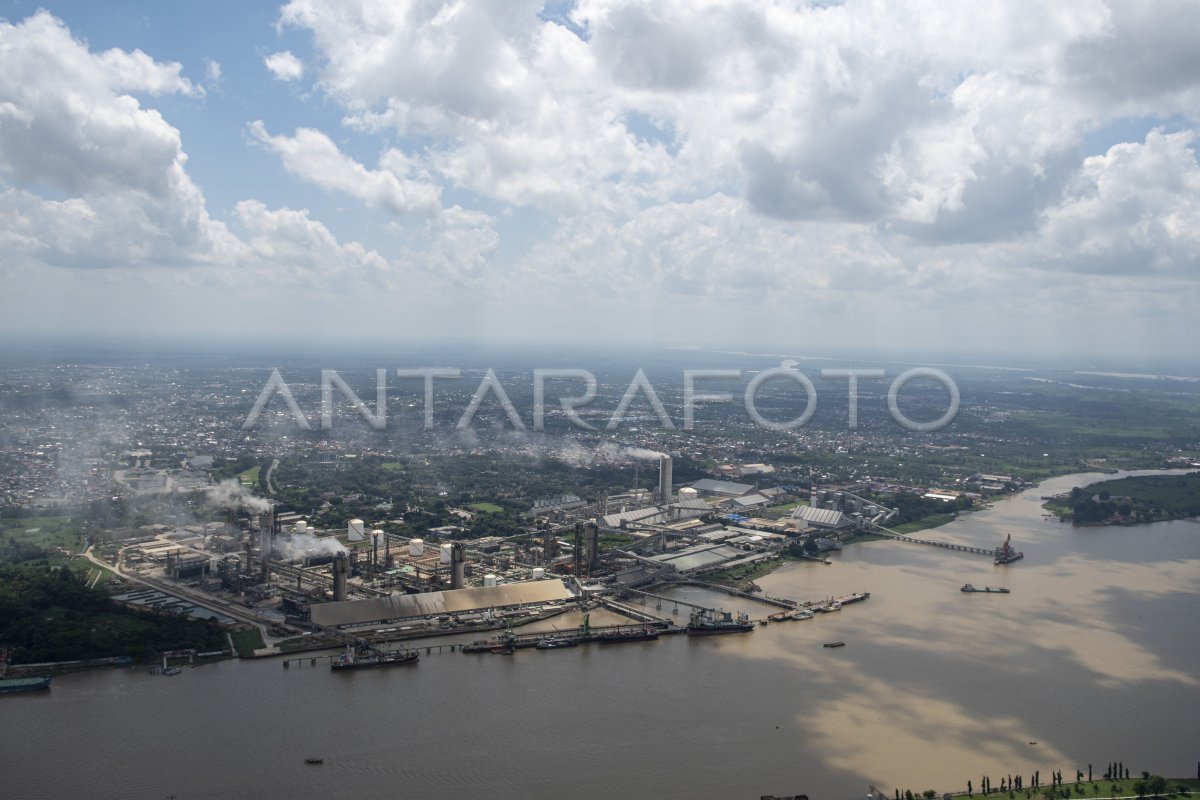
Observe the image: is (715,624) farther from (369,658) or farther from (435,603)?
(369,658)

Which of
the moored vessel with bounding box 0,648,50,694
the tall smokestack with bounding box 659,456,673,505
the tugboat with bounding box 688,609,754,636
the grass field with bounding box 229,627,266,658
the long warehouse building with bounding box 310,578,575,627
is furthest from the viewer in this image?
the tall smokestack with bounding box 659,456,673,505

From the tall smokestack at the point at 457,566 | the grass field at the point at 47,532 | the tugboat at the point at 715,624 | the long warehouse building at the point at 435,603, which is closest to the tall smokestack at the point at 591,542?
the long warehouse building at the point at 435,603

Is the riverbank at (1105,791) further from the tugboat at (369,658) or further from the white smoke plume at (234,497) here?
the white smoke plume at (234,497)

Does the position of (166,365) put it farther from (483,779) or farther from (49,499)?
(483,779)

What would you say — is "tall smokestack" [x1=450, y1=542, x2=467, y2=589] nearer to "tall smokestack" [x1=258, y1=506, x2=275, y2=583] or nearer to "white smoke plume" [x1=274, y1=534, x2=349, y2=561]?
"white smoke plume" [x1=274, y1=534, x2=349, y2=561]

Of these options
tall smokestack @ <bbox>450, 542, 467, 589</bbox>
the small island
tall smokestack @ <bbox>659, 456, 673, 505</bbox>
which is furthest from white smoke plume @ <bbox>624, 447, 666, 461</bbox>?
tall smokestack @ <bbox>450, 542, 467, 589</bbox>

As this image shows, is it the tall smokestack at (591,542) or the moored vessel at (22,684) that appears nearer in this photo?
the moored vessel at (22,684)

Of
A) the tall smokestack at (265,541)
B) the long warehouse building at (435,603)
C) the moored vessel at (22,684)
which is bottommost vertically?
the moored vessel at (22,684)
